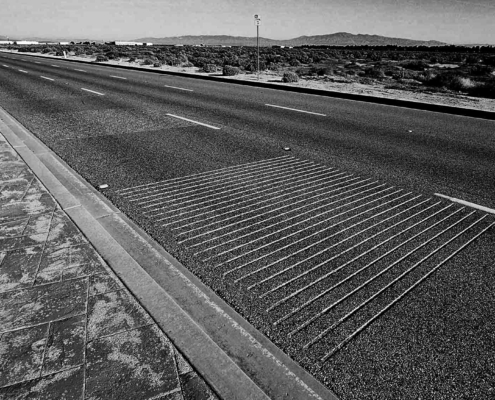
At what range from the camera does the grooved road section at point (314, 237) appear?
299 cm

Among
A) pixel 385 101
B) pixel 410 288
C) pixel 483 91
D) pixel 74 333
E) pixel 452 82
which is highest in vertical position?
pixel 452 82

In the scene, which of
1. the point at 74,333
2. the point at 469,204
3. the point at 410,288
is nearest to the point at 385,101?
the point at 469,204

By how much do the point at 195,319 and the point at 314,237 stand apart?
171 cm

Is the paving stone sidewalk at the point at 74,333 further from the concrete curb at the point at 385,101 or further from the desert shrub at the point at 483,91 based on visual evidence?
the desert shrub at the point at 483,91

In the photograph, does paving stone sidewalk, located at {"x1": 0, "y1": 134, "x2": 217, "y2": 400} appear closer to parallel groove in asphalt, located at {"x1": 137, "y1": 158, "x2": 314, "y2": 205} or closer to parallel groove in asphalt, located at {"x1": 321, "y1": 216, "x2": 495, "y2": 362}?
parallel groove in asphalt, located at {"x1": 321, "y1": 216, "x2": 495, "y2": 362}

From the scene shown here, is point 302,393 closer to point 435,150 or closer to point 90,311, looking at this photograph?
point 90,311

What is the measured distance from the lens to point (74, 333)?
8.45ft

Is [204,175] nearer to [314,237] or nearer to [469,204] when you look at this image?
[314,237]

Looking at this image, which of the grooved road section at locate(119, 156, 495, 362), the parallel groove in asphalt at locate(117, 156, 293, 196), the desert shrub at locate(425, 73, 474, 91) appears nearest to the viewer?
the grooved road section at locate(119, 156, 495, 362)

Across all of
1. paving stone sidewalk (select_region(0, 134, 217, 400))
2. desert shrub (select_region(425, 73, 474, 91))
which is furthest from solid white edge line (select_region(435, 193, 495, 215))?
desert shrub (select_region(425, 73, 474, 91))

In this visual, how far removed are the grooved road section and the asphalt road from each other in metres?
0.02

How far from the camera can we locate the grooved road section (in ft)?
9.80

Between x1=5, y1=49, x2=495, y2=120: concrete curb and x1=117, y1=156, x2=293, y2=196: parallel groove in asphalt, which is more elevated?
x1=5, y1=49, x2=495, y2=120: concrete curb

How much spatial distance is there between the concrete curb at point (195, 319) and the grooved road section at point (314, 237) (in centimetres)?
27
